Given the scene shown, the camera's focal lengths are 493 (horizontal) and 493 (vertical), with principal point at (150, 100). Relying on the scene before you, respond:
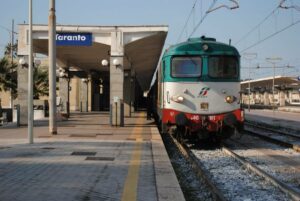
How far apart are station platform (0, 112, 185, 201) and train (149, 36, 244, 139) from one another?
4.38 ft

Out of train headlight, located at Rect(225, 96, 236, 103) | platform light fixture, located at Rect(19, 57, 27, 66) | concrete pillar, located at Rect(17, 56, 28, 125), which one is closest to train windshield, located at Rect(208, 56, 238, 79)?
train headlight, located at Rect(225, 96, 236, 103)

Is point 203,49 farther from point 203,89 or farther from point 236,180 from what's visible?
point 236,180

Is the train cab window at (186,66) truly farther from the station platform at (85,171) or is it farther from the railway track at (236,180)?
the railway track at (236,180)

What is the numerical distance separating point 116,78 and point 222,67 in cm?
843

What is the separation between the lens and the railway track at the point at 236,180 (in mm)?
8352

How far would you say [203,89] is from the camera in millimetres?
14859

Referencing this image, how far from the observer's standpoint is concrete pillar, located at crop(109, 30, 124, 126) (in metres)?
22.1

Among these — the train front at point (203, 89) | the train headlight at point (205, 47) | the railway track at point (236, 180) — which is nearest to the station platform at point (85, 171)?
the railway track at point (236, 180)

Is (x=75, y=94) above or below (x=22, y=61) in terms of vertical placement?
below

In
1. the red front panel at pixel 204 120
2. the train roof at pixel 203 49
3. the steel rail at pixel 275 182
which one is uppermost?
the train roof at pixel 203 49

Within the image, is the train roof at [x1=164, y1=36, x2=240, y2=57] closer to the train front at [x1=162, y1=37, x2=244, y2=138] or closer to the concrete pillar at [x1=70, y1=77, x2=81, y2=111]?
the train front at [x1=162, y1=37, x2=244, y2=138]

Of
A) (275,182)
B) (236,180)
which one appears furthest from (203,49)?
(275,182)

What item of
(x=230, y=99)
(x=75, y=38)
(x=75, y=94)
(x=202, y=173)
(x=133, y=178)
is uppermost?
(x=75, y=38)

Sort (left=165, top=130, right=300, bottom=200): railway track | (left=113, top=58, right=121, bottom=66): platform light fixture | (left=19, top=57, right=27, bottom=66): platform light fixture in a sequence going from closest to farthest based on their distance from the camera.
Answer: (left=165, top=130, right=300, bottom=200): railway track → (left=19, top=57, right=27, bottom=66): platform light fixture → (left=113, top=58, right=121, bottom=66): platform light fixture
